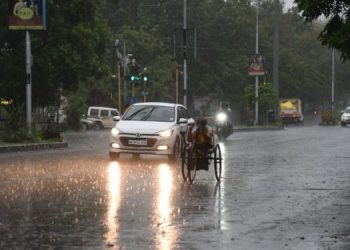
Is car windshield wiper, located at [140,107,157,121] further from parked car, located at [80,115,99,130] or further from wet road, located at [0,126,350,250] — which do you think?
parked car, located at [80,115,99,130]

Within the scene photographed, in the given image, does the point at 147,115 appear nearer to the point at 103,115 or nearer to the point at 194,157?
the point at 194,157

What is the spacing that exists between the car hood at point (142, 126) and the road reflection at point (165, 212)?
4382mm

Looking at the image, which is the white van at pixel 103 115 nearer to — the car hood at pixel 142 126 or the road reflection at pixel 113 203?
the car hood at pixel 142 126

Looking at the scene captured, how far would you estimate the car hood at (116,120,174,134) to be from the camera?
24.6 m

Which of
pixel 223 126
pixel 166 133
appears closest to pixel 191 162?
pixel 166 133

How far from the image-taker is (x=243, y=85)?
9350 cm

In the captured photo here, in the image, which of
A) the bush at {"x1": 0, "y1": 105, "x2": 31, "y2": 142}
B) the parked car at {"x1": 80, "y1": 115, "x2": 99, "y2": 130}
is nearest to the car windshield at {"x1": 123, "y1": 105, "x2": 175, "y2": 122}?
the bush at {"x1": 0, "y1": 105, "x2": 31, "y2": 142}

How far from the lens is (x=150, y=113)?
86.0 feet

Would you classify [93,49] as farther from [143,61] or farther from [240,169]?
[143,61]

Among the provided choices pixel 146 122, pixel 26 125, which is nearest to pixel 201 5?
pixel 26 125

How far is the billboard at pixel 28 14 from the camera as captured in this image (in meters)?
33.3

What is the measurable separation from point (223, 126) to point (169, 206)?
2987 cm

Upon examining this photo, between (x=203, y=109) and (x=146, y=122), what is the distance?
232 feet

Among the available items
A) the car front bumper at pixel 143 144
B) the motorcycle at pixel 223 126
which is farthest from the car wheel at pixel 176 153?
the motorcycle at pixel 223 126
